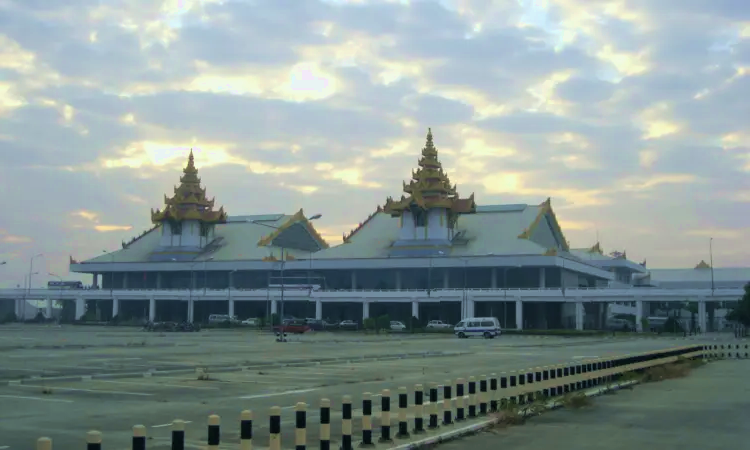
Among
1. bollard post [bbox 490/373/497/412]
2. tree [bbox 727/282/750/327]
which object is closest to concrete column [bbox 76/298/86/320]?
tree [bbox 727/282/750/327]

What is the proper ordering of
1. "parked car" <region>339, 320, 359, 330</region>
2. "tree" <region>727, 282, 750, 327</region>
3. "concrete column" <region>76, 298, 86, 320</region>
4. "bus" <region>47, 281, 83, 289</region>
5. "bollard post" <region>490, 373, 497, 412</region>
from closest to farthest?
"bollard post" <region>490, 373, 497, 412</region>
"tree" <region>727, 282, 750, 327</region>
"parked car" <region>339, 320, 359, 330</region>
"concrete column" <region>76, 298, 86, 320</region>
"bus" <region>47, 281, 83, 289</region>

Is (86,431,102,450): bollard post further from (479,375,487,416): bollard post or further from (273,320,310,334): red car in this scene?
(273,320,310,334): red car

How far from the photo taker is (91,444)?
7.47 meters

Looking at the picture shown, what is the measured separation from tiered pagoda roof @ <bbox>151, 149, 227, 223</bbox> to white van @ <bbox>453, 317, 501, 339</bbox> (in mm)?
59525

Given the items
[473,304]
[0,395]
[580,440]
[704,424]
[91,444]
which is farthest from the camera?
[473,304]

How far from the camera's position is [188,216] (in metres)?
122

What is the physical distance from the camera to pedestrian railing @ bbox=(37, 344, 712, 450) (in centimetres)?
928

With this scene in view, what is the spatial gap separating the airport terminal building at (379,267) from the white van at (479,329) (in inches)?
785

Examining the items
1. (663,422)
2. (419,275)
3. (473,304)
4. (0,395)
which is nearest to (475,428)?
(663,422)

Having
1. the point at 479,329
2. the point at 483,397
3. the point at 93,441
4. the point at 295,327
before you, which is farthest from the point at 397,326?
the point at 93,441

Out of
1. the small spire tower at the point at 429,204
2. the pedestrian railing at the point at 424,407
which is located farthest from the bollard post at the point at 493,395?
the small spire tower at the point at 429,204

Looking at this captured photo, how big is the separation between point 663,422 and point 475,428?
425cm

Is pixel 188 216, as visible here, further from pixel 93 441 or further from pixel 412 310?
pixel 93 441

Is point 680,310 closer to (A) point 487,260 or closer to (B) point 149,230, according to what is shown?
(A) point 487,260
